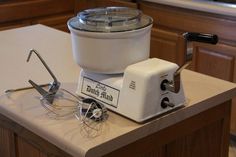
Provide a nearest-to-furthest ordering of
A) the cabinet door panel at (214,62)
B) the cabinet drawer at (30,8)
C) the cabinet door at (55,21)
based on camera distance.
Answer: the cabinet door panel at (214,62) < the cabinet drawer at (30,8) < the cabinet door at (55,21)

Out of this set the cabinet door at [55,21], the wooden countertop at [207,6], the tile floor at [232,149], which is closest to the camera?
the wooden countertop at [207,6]

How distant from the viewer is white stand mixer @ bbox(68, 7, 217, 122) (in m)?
1.22

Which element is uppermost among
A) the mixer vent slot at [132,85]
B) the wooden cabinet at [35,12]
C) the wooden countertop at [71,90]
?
the mixer vent slot at [132,85]

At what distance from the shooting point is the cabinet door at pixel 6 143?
1430mm

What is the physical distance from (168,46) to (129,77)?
1.71 m

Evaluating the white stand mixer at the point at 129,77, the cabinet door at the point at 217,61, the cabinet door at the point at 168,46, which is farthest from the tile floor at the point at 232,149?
the white stand mixer at the point at 129,77

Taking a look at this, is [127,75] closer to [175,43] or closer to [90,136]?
[90,136]

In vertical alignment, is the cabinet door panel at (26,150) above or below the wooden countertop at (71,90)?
below

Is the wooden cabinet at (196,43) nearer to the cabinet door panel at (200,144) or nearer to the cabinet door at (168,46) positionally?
the cabinet door at (168,46)

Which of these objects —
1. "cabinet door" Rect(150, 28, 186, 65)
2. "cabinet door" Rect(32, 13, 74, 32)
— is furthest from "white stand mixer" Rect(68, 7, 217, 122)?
"cabinet door" Rect(32, 13, 74, 32)

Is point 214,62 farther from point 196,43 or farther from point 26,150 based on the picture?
point 26,150

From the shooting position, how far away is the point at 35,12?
339cm

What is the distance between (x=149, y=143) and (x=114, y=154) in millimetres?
124

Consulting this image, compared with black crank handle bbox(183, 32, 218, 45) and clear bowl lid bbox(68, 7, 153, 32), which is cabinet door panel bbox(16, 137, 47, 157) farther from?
black crank handle bbox(183, 32, 218, 45)
